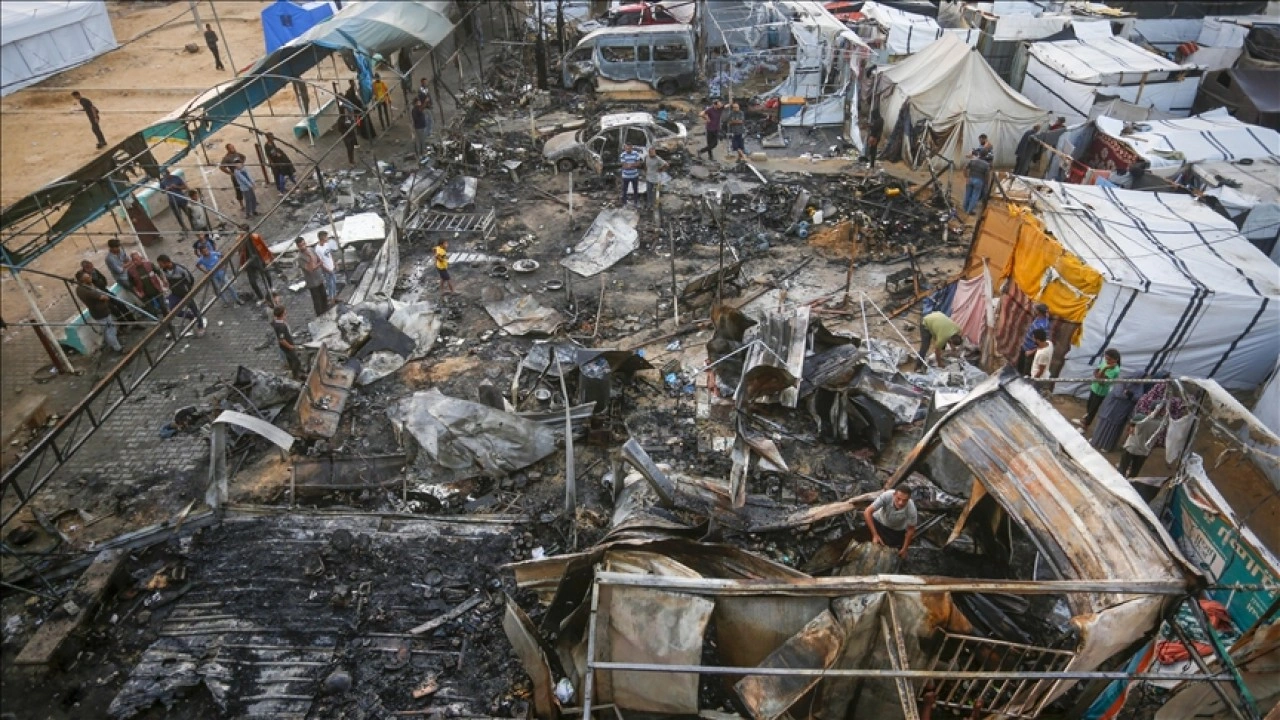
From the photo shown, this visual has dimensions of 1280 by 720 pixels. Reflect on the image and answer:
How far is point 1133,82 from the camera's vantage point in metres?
17.7

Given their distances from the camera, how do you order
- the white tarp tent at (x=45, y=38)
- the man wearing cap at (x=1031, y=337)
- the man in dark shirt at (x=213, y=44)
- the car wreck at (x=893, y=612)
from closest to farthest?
the car wreck at (x=893, y=612) → the man wearing cap at (x=1031, y=337) → the white tarp tent at (x=45, y=38) → the man in dark shirt at (x=213, y=44)

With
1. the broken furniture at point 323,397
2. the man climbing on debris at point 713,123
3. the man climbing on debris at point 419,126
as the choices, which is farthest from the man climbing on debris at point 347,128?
the broken furniture at point 323,397

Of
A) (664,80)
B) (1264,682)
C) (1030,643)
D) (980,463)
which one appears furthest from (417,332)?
(664,80)

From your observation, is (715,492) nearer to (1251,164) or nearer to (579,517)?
(579,517)

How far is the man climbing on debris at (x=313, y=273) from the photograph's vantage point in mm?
12539

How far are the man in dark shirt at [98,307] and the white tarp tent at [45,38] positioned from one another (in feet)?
53.8

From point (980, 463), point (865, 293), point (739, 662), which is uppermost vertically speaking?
point (980, 463)

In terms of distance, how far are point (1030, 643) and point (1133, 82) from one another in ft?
55.2

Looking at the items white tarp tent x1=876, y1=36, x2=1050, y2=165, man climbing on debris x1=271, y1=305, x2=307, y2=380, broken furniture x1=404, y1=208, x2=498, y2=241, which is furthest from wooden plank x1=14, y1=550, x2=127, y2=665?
white tarp tent x1=876, y1=36, x2=1050, y2=165

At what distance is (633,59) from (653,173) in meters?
6.61

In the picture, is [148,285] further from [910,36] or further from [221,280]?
[910,36]

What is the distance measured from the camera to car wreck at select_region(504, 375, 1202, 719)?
531cm

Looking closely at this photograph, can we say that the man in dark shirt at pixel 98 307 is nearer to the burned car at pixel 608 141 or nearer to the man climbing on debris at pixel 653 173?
the burned car at pixel 608 141

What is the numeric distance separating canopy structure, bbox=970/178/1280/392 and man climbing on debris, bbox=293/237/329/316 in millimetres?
11171
